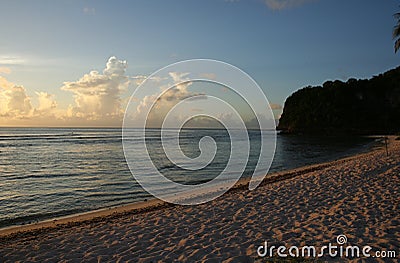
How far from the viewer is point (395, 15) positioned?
2202cm

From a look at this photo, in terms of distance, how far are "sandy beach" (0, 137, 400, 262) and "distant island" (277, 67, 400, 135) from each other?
76048mm

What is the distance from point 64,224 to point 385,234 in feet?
24.7

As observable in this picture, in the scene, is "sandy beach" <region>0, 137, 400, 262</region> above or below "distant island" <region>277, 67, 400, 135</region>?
below

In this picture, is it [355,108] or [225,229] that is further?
[355,108]

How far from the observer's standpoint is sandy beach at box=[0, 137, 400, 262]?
5.01 m

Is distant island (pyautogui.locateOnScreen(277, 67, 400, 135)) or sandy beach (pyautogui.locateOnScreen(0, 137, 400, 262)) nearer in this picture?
sandy beach (pyautogui.locateOnScreen(0, 137, 400, 262))

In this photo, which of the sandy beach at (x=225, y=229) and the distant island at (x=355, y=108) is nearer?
the sandy beach at (x=225, y=229)

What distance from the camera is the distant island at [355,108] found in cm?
7694

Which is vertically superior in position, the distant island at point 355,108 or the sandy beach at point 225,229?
the distant island at point 355,108

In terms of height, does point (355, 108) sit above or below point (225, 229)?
above

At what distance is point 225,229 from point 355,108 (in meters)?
88.3

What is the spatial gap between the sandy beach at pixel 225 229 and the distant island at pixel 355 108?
76048 mm

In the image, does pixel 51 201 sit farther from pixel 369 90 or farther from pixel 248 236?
pixel 369 90

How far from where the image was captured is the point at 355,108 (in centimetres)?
8244
